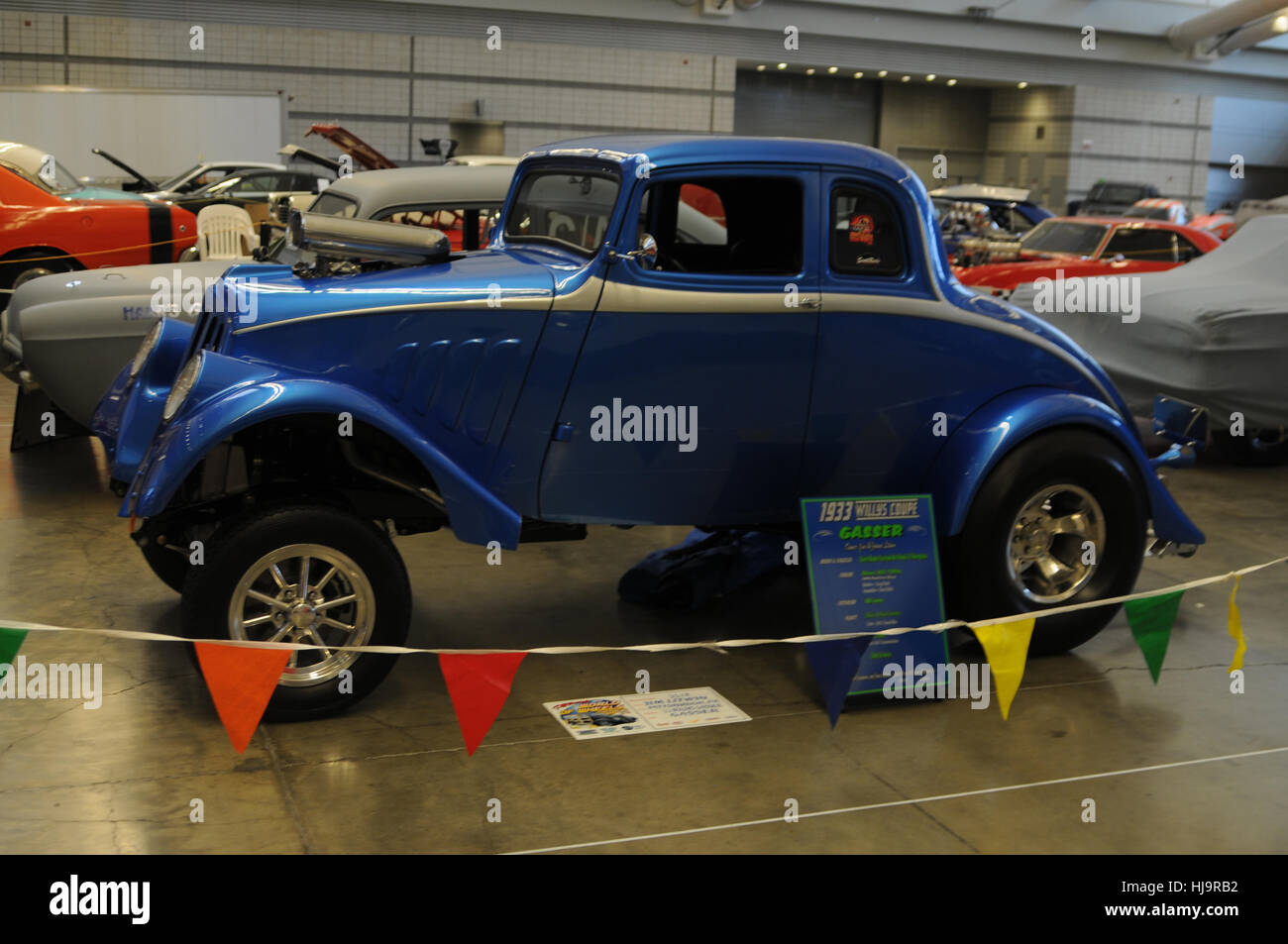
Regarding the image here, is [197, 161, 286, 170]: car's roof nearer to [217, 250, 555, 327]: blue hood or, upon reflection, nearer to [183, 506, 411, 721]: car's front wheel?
A: [217, 250, 555, 327]: blue hood

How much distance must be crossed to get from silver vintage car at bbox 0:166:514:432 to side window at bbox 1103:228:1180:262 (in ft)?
28.1

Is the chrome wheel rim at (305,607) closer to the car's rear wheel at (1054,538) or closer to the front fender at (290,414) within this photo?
the front fender at (290,414)

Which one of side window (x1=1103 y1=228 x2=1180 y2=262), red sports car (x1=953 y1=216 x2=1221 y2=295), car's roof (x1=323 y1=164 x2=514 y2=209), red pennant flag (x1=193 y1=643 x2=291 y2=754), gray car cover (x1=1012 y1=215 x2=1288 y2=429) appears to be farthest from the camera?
side window (x1=1103 y1=228 x2=1180 y2=262)

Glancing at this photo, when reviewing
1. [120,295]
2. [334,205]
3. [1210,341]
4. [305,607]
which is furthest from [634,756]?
[1210,341]

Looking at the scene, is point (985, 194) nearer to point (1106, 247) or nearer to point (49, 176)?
point (1106, 247)

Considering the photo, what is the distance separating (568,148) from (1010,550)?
8.45ft

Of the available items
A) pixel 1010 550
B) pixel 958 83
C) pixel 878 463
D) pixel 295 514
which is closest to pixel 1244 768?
pixel 1010 550

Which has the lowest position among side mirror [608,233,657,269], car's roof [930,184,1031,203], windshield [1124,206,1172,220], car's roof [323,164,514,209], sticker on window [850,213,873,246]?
side mirror [608,233,657,269]

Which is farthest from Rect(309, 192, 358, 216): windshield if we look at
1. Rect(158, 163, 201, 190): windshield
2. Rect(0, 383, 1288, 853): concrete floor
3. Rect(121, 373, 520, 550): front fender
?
Rect(158, 163, 201, 190): windshield

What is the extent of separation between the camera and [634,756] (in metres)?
4.45

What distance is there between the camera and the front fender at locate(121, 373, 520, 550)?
432cm

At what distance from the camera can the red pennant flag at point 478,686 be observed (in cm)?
420

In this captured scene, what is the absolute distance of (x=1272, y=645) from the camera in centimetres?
577
